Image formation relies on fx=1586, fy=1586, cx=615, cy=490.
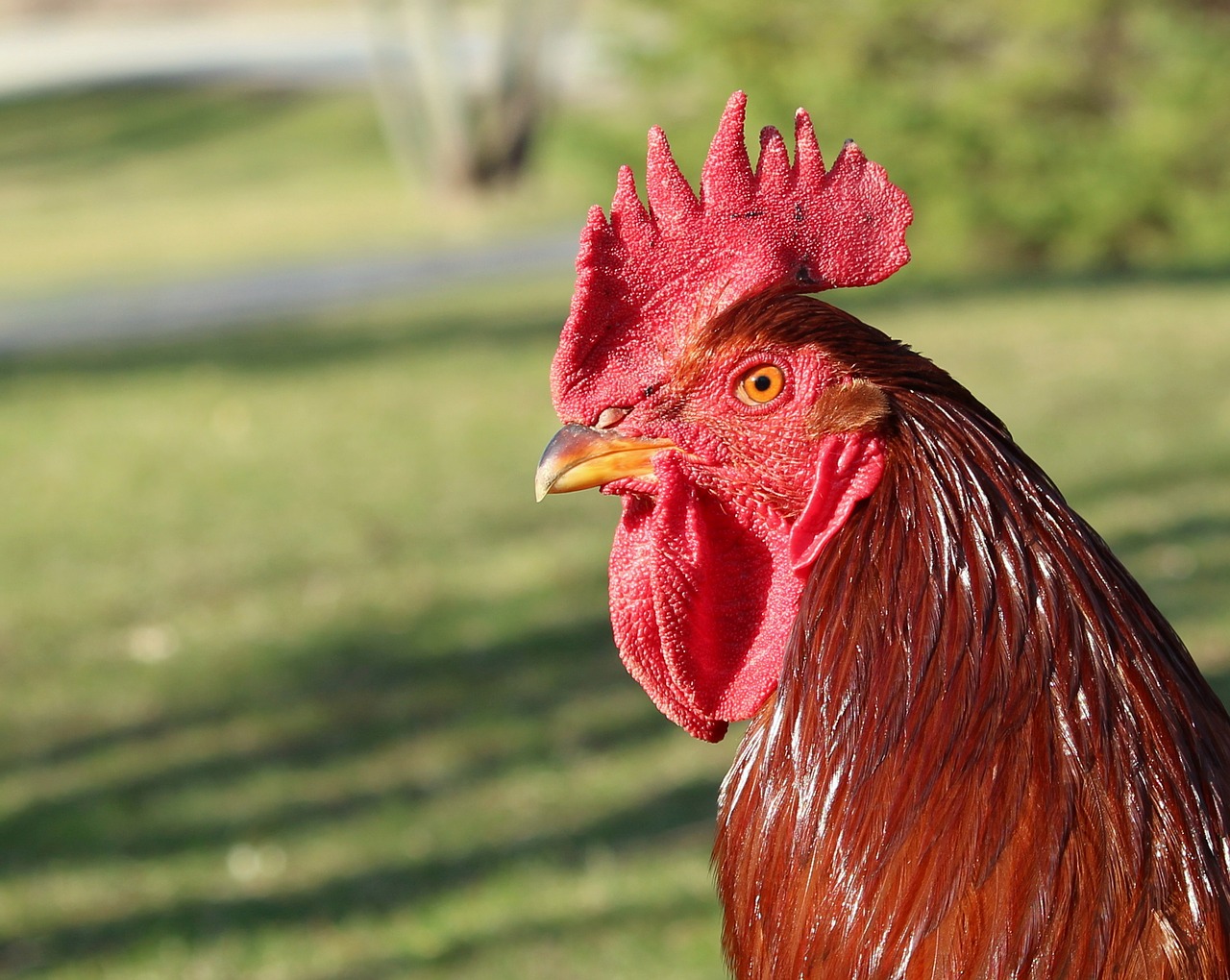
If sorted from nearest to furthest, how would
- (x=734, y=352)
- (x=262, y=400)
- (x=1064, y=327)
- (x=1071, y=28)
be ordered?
(x=734, y=352) → (x=262, y=400) → (x=1064, y=327) → (x=1071, y=28)

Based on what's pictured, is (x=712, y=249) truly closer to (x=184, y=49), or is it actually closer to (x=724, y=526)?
(x=724, y=526)

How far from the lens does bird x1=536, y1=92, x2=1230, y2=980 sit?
2.01m

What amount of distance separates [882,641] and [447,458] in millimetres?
8127

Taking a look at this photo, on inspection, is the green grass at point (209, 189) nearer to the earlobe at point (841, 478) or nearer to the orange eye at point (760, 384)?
the orange eye at point (760, 384)

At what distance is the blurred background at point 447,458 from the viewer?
5.18 meters

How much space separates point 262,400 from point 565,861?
7.24 m

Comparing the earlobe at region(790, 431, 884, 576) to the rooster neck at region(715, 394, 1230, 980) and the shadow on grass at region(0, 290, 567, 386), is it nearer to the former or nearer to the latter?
the rooster neck at region(715, 394, 1230, 980)

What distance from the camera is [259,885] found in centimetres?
516

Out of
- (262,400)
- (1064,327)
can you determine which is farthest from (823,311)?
(1064,327)

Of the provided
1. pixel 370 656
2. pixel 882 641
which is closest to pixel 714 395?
pixel 882 641

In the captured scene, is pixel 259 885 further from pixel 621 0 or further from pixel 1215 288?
pixel 621 0

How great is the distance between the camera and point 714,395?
2.25 meters

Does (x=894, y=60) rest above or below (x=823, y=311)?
above

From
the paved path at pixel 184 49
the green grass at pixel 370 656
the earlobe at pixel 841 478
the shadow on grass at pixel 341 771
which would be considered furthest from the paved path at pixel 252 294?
the paved path at pixel 184 49
